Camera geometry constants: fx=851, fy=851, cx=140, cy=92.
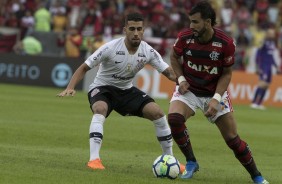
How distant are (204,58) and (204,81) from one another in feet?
1.08

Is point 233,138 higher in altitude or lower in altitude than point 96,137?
higher

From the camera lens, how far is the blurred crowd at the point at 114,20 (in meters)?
33.5

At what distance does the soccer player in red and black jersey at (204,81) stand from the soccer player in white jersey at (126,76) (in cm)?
68

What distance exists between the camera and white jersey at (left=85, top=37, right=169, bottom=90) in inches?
456

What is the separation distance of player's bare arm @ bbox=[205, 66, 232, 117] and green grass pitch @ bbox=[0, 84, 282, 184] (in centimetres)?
91

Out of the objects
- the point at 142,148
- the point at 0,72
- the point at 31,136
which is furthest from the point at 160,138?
the point at 0,72

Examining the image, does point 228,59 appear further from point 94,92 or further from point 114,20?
point 114,20

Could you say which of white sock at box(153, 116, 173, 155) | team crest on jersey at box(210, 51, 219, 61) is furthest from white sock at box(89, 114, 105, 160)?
team crest on jersey at box(210, 51, 219, 61)

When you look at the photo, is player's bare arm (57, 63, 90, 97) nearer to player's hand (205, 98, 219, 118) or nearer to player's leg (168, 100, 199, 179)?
player's leg (168, 100, 199, 179)

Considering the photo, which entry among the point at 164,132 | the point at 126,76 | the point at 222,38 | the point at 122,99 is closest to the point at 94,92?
the point at 122,99

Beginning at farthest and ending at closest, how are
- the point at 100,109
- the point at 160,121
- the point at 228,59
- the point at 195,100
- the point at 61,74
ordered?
the point at 61,74, the point at 160,121, the point at 100,109, the point at 195,100, the point at 228,59

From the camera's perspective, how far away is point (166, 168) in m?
10.6

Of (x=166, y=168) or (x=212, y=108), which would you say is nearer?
(x=212, y=108)

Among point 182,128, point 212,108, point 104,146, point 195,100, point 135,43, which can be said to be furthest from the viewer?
point 104,146
